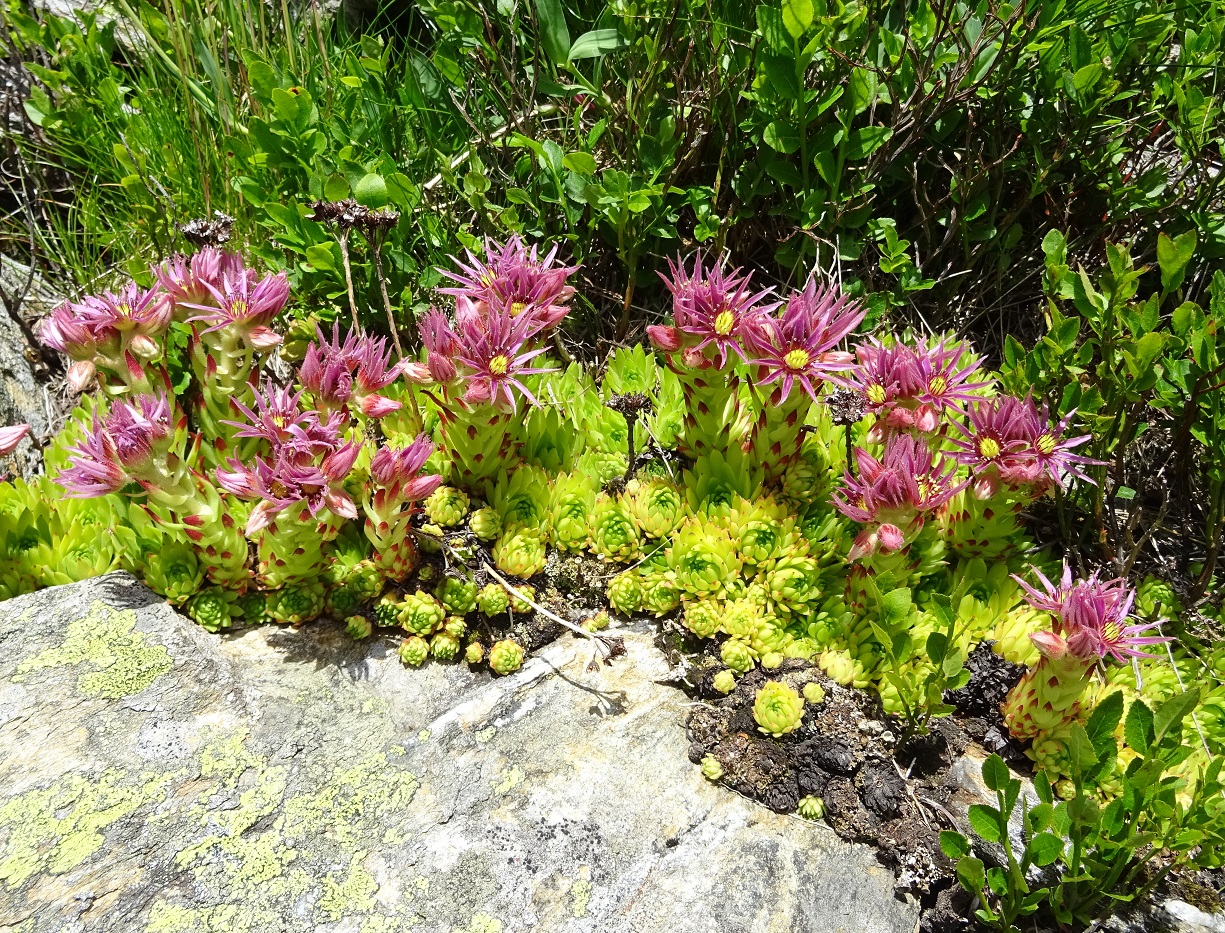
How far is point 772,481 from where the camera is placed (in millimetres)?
3203

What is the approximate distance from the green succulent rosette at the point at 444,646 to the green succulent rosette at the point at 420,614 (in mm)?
42

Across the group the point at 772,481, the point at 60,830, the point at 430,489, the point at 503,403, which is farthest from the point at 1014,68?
the point at 60,830

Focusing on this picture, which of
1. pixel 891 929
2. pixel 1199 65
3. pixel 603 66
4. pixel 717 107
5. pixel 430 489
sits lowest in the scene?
pixel 891 929

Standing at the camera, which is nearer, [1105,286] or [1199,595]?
[1105,286]

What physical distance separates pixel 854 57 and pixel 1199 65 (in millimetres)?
1270

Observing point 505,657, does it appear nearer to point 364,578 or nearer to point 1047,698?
point 364,578

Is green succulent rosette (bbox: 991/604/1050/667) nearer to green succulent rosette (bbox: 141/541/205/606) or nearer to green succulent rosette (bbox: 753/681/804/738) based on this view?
green succulent rosette (bbox: 753/681/804/738)

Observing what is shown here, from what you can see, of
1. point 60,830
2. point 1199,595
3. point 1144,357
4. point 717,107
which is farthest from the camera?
point 717,107

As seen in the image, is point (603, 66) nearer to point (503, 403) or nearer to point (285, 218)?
point (285, 218)

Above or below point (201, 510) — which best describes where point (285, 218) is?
above

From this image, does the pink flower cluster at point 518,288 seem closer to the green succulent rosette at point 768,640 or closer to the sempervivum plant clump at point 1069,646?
the green succulent rosette at point 768,640

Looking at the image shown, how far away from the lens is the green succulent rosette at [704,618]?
9.45 feet

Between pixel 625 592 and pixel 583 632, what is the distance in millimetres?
287

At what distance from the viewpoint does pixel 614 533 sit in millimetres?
3072
